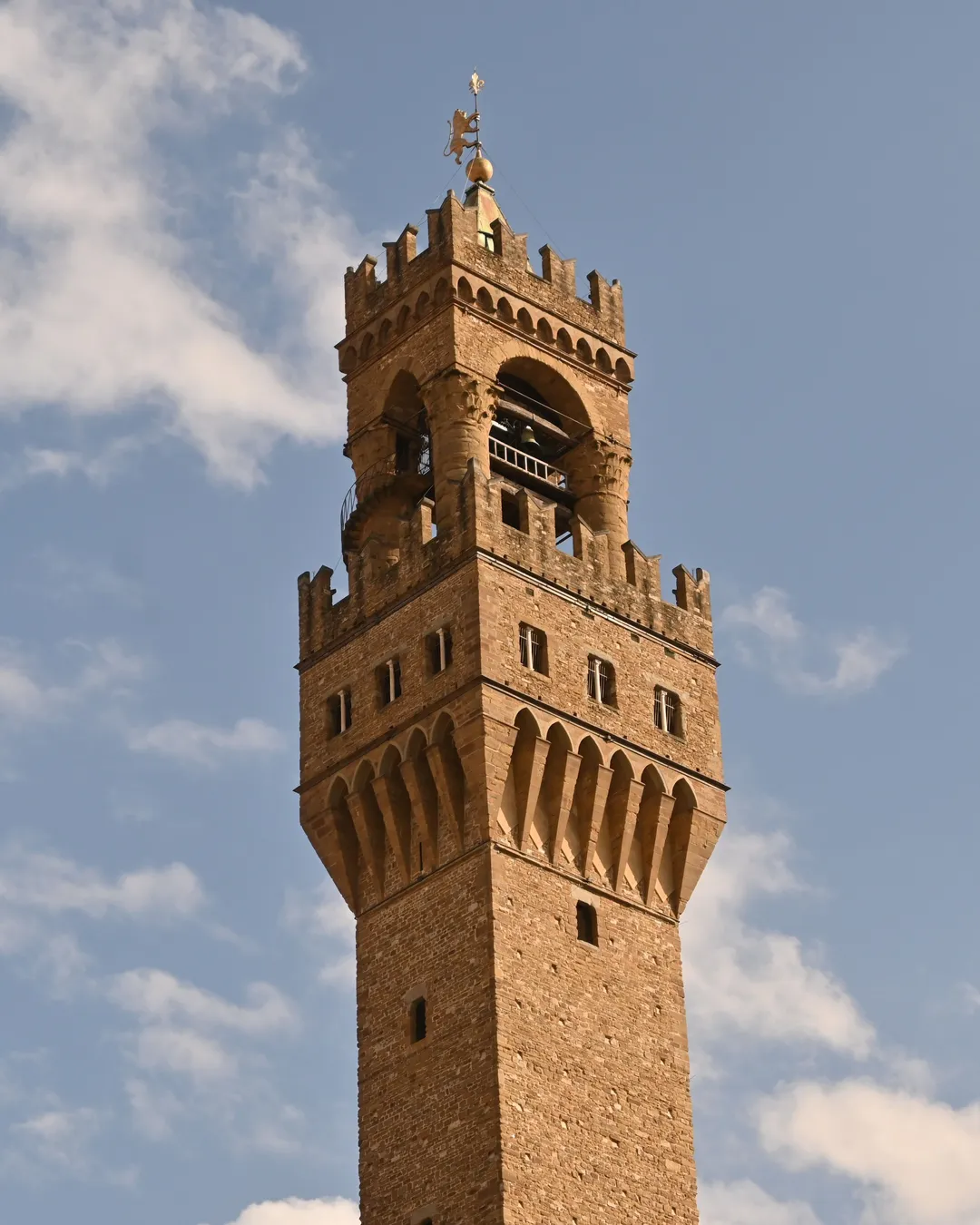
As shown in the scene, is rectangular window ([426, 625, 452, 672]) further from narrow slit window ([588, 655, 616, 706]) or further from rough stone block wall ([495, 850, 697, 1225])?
rough stone block wall ([495, 850, 697, 1225])

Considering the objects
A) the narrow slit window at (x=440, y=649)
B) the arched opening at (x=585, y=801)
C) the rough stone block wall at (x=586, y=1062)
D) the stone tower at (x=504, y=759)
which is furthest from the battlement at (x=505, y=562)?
the rough stone block wall at (x=586, y=1062)

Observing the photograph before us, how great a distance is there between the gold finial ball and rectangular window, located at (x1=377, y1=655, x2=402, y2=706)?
1420 cm

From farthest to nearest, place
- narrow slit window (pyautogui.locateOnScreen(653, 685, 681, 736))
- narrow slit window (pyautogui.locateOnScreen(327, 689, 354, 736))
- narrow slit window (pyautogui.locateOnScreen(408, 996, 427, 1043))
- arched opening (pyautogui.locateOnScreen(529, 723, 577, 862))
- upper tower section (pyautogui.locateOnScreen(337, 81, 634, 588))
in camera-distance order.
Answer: upper tower section (pyautogui.locateOnScreen(337, 81, 634, 588)) < narrow slit window (pyautogui.locateOnScreen(653, 685, 681, 736)) < narrow slit window (pyautogui.locateOnScreen(327, 689, 354, 736)) < arched opening (pyautogui.locateOnScreen(529, 723, 577, 862)) < narrow slit window (pyautogui.locateOnScreen(408, 996, 427, 1043))

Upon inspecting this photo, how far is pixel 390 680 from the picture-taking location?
51.6 metres

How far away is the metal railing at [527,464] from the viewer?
182 feet

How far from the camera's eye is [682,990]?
165ft

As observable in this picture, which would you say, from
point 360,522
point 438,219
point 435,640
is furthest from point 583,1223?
point 438,219

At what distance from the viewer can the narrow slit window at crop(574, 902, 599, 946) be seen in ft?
162

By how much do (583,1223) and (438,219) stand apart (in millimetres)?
21974

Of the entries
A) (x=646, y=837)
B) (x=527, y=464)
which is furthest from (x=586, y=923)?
(x=527, y=464)

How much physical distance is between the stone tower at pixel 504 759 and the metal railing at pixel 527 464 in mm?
75

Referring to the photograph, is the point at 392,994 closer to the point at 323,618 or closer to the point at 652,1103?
the point at 652,1103

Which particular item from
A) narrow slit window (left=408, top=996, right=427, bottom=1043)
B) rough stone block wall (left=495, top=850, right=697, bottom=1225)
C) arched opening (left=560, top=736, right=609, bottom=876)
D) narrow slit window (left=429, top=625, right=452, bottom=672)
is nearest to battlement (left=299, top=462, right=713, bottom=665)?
narrow slit window (left=429, top=625, right=452, bottom=672)

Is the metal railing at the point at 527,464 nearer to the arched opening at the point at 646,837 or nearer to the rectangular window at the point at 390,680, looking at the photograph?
the rectangular window at the point at 390,680
